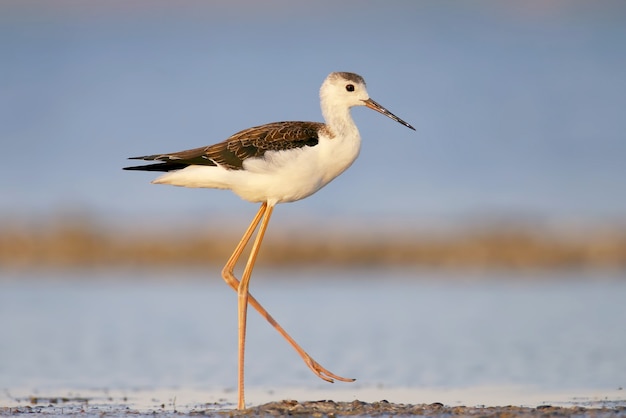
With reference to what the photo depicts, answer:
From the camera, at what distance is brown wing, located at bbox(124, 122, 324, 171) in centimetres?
1009

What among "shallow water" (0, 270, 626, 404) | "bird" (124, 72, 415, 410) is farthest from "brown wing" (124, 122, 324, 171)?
"shallow water" (0, 270, 626, 404)

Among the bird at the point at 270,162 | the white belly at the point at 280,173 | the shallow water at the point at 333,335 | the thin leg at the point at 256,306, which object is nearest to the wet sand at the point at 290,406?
the shallow water at the point at 333,335

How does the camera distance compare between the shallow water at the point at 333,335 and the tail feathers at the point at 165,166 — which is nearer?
the tail feathers at the point at 165,166

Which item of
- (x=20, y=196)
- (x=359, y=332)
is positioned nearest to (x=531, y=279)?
(x=359, y=332)

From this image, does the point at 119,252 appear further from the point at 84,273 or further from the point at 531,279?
the point at 531,279

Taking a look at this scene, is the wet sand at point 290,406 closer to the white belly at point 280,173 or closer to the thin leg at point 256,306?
the thin leg at point 256,306

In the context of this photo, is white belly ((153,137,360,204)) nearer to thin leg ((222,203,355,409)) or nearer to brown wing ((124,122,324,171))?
brown wing ((124,122,324,171))

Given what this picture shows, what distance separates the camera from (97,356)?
1305cm

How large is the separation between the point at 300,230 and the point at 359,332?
9.84 meters

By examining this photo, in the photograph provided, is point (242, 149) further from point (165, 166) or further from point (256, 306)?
point (256, 306)

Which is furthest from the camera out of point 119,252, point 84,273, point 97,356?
point 119,252

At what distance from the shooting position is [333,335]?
14.0m

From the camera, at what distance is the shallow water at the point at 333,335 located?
37.5 feet

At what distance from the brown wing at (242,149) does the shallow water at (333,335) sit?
2.13 m
